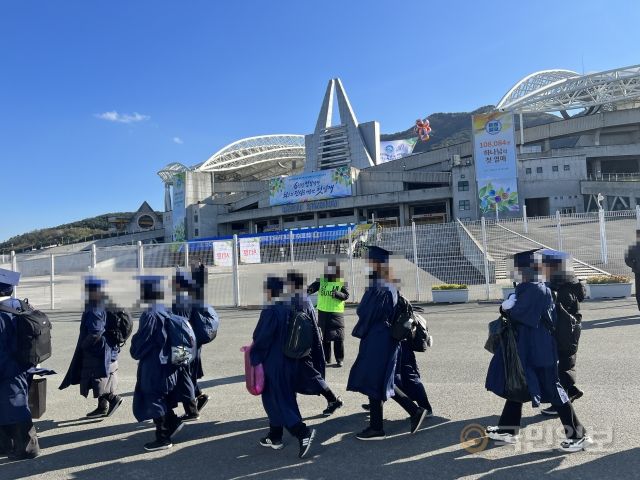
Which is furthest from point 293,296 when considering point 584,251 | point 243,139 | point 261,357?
point 243,139

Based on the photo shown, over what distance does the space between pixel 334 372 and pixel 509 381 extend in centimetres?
304

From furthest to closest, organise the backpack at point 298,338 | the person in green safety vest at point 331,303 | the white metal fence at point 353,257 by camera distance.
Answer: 1. the white metal fence at point 353,257
2. the person in green safety vest at point 331,303
3. the backpack at point 298,338

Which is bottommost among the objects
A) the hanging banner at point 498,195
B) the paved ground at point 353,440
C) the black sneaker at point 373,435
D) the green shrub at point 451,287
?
the paved ground at point 353,440

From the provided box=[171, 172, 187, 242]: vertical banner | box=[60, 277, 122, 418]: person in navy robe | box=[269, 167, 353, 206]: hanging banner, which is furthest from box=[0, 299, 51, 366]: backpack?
box=[171, 172, 187, 242]: vertical banner

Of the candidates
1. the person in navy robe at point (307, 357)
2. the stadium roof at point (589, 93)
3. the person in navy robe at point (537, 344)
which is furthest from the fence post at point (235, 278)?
the stadium roof at point (589, 93)

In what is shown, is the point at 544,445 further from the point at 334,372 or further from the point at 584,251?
the point at 584,251

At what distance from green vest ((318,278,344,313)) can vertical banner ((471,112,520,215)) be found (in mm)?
42613

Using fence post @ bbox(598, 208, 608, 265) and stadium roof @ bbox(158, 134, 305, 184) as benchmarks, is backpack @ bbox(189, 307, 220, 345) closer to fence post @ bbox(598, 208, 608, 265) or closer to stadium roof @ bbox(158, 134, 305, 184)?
fence post @ bbox(598, 208, 608, 265)

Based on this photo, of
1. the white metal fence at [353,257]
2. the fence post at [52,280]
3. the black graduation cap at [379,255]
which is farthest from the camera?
the fence post at [52,280]

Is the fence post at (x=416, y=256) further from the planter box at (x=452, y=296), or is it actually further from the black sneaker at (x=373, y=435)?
the black sneaker at (x=373, y=435)

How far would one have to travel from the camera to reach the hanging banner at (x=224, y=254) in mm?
13133

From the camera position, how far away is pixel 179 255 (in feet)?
43.8

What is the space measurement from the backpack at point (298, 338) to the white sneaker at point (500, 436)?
162 cm

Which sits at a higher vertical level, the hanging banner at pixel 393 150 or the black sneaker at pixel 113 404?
the hanging banner at pixel 393 150
